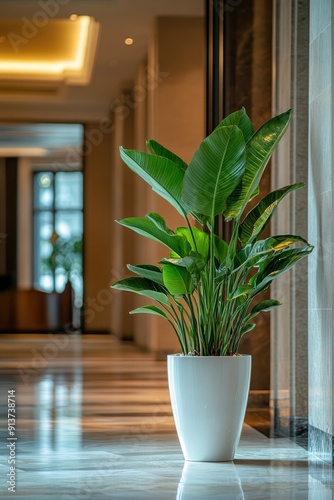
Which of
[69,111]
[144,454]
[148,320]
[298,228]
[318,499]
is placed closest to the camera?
[318,499]

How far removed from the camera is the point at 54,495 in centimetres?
300

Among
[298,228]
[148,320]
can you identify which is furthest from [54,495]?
[148,320]

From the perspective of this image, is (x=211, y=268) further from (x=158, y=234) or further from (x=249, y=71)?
(x=249, y=71)

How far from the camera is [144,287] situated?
3.79 metres

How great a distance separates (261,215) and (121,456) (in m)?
1.15

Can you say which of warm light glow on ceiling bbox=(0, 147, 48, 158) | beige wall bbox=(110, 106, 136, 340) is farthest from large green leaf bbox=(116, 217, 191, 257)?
warm light glow on ceiling bbox=(0, 147, 48, 158)

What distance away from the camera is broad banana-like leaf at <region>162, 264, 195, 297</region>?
363 centimetres

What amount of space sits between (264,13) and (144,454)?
3043 mm

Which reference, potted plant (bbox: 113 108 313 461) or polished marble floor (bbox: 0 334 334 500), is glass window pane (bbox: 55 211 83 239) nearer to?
polished marble floor (bbox: 0 334 334 500)

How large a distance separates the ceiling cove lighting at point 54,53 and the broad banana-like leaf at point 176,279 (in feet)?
24.1

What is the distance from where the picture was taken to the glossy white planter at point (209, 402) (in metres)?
3.65

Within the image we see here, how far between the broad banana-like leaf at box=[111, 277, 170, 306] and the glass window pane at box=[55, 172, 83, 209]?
60.0 feet

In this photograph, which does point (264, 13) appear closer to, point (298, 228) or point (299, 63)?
point (299, 63)

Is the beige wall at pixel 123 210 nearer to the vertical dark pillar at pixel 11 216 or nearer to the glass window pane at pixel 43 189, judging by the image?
the vertical dark pillar at pixel 11 216
